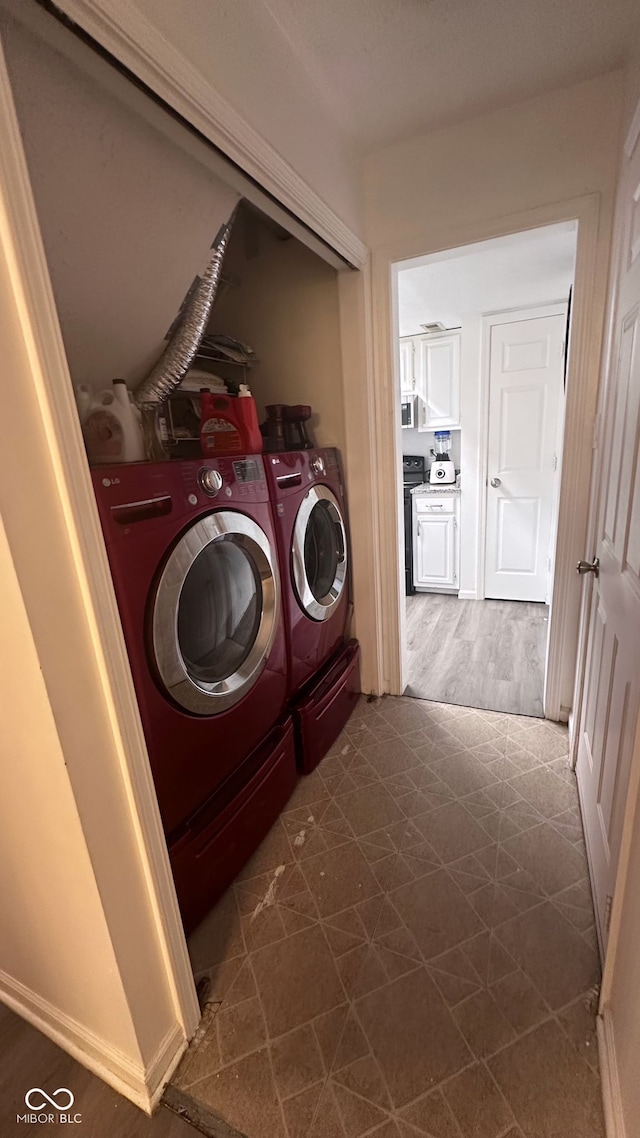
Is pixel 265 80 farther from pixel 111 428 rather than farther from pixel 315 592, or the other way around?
pixel 315 592

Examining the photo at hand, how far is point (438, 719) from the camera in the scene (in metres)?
2.13

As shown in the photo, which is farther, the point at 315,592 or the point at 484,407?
the point at 484,407

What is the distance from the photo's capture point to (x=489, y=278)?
8.52 ft

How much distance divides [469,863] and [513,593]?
2.54 metres

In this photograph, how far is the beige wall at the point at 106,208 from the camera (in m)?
0.97

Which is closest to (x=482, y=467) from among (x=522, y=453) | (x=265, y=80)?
(x=522, y=453)

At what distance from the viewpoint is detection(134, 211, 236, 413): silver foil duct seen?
4.76 ft

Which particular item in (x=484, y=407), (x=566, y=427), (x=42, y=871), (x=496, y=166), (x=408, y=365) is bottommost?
(x=42, y=871)

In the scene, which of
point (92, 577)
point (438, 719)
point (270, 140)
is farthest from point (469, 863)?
point (270, 140)

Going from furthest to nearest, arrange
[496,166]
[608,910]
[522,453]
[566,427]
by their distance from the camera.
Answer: [522,453] < [566,427] < [496,166] < [608,910]

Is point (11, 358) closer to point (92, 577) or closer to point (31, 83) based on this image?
point (92, 577)

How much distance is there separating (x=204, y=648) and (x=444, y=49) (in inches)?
72.4

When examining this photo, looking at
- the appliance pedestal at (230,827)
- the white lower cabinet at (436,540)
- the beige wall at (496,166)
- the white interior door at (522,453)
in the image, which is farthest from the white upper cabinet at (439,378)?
the appliance pedestal at (230,827)

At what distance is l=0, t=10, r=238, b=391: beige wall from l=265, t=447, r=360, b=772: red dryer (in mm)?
577
